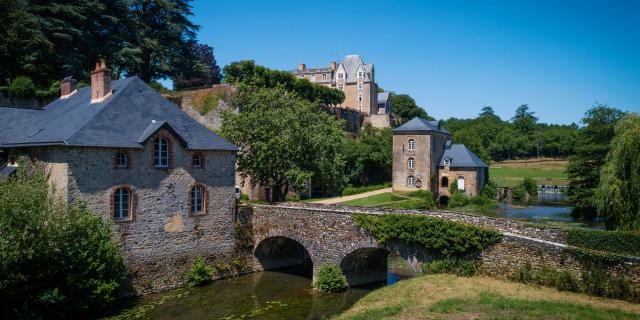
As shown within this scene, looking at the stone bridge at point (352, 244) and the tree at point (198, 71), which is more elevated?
the tree at point (198, 71)

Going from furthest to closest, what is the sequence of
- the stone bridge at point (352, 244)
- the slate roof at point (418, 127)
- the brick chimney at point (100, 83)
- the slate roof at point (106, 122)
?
the slate roof at point (418, 127), the brick chimney at point (100, 83), the slate roof at point (106, 122), the stone bridge at point (352, 244)

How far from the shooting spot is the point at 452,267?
1758 centimetres

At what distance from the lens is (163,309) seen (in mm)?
18906

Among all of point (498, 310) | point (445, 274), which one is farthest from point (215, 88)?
point (498, 310)

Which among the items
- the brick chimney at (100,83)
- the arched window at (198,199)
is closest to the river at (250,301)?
the arched window at (198,199)

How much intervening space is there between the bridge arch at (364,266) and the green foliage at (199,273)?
6.58 m

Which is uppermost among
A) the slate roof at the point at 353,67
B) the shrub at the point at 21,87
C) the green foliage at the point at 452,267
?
the slate roof at the point at 353,67

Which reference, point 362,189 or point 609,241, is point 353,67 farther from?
point 609,241

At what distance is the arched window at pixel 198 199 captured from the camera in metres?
22.8

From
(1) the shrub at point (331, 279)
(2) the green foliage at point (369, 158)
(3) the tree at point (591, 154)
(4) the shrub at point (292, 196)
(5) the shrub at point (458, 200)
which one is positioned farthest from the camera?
(2) the green foliage at point (369, 158)

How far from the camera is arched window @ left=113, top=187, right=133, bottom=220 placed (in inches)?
793

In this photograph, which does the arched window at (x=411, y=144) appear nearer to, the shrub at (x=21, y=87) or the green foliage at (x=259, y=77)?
the green foliage at (x=259, y=77)

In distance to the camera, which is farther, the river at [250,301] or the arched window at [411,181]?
the arched window at [411,181]

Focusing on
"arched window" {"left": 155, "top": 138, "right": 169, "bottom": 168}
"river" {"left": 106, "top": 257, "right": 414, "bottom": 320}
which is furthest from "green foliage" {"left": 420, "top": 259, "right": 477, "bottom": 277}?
"arched window" {"left": 155, "top": 138, "right": 169, "bottom": 168}
